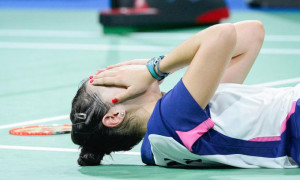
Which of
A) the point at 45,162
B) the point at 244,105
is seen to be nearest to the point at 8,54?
the point at 45,162

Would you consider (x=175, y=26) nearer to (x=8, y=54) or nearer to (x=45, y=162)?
(x=8, y=54)

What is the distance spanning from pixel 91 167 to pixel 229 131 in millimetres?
831

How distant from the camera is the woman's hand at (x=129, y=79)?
354cm

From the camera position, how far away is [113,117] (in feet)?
11.9

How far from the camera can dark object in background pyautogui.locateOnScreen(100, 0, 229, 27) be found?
10688 mm

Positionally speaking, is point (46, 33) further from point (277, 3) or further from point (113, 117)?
point (113, 117)

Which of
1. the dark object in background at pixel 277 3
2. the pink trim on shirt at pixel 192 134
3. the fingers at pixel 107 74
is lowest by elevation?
the dark object in background at pixel 277 3

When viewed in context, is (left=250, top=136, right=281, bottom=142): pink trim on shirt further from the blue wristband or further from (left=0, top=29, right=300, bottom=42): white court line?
(left=0, top=29, right=300, bottom=42): white court line

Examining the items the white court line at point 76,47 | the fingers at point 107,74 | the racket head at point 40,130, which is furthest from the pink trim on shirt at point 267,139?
the white court line at point 76,47

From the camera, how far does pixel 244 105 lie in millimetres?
3574

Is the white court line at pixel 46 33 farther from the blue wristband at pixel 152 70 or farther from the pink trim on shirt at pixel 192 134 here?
the pink trim on shirt at pixel 192 134

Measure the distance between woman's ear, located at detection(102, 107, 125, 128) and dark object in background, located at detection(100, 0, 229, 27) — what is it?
23.3 ft

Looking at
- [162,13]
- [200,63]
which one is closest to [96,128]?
[200,63]

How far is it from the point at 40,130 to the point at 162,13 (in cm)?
645
